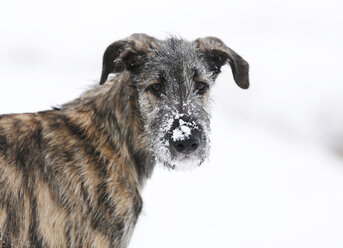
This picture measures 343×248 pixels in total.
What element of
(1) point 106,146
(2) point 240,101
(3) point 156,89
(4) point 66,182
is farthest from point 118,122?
(2) point 240,101

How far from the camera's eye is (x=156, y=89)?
482 centimetres

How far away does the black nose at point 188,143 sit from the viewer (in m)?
4.59

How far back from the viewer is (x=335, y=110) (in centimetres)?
1096

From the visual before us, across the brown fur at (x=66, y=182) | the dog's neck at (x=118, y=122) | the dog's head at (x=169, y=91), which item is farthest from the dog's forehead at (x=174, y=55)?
the brown fur at (x=66, y=182)

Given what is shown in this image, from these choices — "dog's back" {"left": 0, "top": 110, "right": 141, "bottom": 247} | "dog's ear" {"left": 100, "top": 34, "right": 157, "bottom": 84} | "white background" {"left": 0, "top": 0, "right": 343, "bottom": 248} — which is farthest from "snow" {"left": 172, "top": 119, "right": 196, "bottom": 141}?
"white background" {"left": 0, "top": 0, "right": 343, "bottom": 248}

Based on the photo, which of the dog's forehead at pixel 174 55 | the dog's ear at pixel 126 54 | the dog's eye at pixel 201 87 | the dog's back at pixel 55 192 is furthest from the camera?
the dog's eye at pixel 201 87

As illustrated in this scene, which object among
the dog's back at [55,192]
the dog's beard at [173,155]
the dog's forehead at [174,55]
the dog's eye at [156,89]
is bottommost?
the dog's back at [55,192]

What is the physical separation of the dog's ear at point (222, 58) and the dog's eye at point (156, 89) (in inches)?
23.1

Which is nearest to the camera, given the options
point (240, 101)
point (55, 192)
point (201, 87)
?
point (55, 192)

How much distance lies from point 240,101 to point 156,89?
6.87 metres

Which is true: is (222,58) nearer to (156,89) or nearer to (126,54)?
(156,89)

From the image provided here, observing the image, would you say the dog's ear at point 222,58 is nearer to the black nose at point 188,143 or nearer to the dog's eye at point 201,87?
the dog's eye at point 201,87

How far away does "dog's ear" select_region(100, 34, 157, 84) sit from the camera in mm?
4742

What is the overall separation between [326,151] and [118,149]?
641 centimetres
